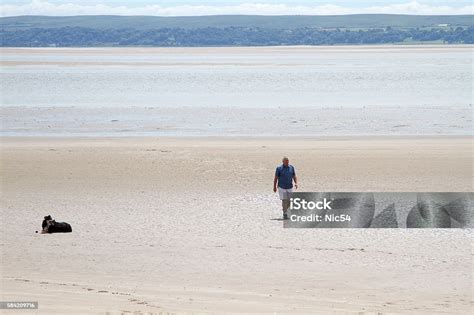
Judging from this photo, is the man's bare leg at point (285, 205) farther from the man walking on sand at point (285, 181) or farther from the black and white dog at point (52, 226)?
the black and white dog at point (52, 226)

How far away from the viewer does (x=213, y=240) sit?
14.6 meters

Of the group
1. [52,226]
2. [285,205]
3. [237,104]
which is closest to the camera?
[52,226]

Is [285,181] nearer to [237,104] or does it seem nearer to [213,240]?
[213,240]

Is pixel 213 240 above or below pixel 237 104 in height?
above

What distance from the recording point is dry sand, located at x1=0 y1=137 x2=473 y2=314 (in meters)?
11.1

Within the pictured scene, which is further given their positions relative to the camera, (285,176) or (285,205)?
(285,205)

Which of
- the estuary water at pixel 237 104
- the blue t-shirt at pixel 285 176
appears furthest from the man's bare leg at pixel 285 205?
the estuary water at pixel 237 104

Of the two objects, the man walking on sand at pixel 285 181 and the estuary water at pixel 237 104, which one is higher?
the man walking on sand at pixel 285 181

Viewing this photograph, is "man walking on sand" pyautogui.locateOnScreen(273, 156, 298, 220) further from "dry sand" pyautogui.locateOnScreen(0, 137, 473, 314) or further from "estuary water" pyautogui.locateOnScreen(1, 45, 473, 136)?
"estuary water" pyautogui.locateOnScreen(1, 45, 473, 136)

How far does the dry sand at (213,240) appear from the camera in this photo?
11094 mm

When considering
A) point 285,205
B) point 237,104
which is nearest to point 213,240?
point 285,205

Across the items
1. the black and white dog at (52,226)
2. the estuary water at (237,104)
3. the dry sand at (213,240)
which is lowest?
the estuary water at (237,104)

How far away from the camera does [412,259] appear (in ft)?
43.4

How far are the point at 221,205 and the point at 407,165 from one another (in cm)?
625
